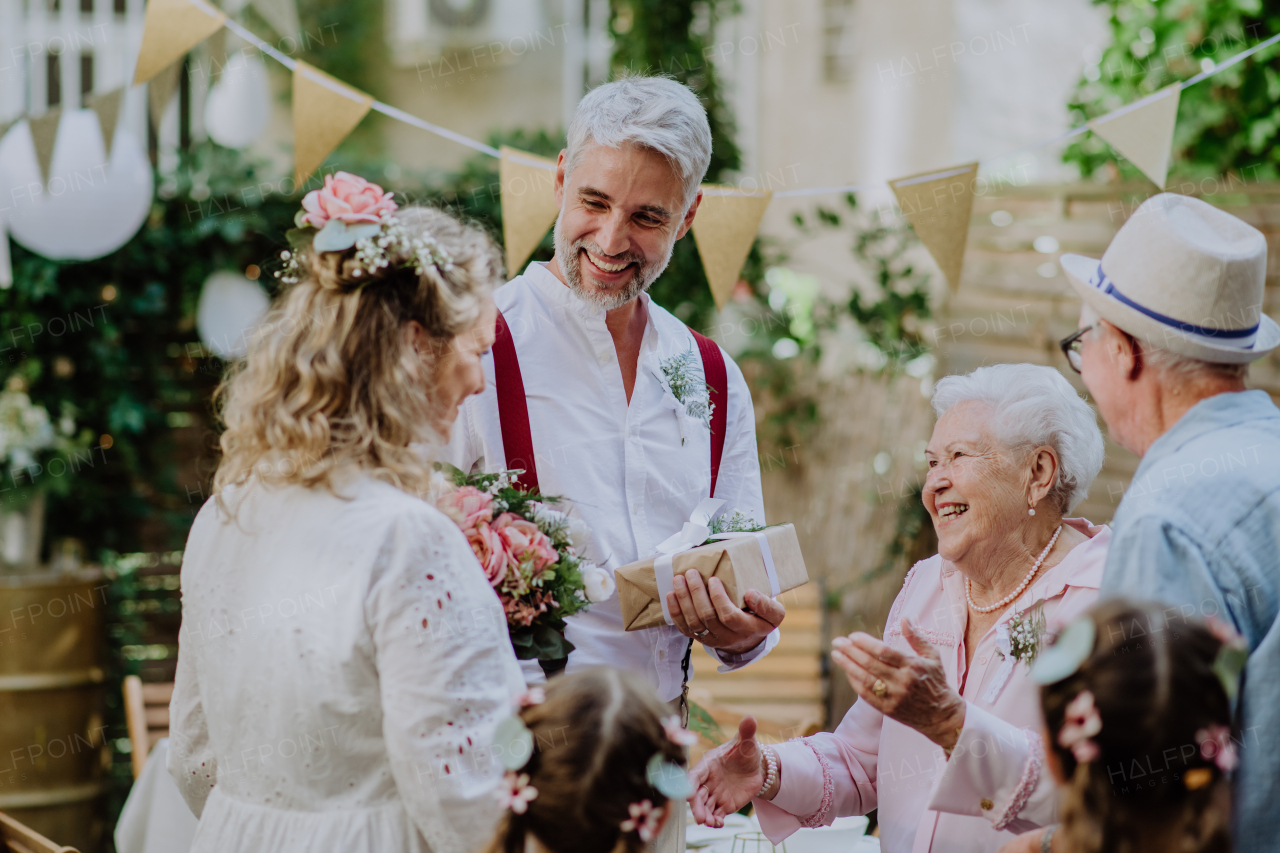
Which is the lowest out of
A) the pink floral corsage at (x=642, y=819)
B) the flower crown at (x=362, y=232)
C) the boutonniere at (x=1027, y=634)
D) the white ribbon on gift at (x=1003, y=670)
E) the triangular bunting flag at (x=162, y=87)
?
the white ribbon on gift at (x=1003, y=670)

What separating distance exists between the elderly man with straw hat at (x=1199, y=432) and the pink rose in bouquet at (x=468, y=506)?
3.10ft

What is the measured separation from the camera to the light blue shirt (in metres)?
1.53

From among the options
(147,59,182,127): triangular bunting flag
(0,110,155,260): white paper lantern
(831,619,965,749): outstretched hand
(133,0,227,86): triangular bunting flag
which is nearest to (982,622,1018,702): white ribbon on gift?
(831,619,965,749): outstretched hand

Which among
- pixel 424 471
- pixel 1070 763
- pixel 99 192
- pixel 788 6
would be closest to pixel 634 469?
pixel 424 471

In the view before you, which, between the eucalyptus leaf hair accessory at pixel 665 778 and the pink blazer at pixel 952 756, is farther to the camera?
the pink blazer at pixel 952 756

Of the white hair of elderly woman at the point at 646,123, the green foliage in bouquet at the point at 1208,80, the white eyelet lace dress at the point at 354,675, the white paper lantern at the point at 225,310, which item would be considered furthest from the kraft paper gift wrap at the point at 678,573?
the green foliage in bouquet at the point at 1208,80

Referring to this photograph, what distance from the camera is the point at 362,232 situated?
1.65 metres

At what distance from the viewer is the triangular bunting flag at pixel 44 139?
3402mm

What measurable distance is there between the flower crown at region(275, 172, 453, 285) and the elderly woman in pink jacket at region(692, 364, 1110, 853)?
1.17 m

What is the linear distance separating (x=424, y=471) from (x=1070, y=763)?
949 millimetres

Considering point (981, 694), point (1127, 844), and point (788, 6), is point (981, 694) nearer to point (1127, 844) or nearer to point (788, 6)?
point (1127, 844)

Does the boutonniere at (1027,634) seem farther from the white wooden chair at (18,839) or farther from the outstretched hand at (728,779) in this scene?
the white wooden chair at (18,839)

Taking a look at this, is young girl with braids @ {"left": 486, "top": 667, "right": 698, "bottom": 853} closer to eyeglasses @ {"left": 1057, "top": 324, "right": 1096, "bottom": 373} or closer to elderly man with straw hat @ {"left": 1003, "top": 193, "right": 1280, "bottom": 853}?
elderly man with straw hat @ {"left": 1003, "top": 193, "right": 1280, "bottom": 853}

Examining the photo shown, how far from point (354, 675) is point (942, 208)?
221cm
